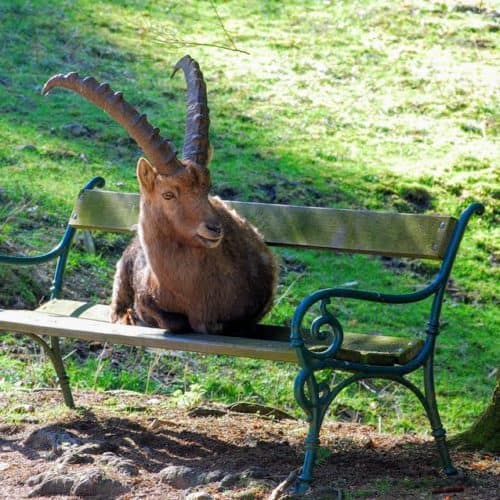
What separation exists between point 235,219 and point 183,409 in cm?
138

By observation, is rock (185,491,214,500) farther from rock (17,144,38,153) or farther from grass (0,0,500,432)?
rock (17,144,38,153)

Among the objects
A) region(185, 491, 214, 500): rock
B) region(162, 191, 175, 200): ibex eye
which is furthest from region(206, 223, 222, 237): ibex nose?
region(185, 491, 214, 500): rock

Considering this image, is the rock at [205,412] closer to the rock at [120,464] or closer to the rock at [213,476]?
the rock at [120,464]

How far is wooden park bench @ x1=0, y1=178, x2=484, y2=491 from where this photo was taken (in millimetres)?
4992

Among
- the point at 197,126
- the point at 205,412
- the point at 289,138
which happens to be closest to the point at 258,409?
the point at 205,412

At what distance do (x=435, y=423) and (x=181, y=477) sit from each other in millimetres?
1357

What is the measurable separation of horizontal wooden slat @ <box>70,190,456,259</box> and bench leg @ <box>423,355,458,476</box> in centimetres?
77

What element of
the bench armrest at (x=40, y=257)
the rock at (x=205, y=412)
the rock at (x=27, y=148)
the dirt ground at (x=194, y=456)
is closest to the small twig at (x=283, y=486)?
the dirt ground at (x=194, y=456)

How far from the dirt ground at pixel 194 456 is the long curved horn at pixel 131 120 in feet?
5.50

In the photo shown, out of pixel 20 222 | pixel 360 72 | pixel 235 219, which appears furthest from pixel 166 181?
pixel 360 72

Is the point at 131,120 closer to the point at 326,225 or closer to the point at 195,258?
the point at 195,258

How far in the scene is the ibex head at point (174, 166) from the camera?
6219 mm

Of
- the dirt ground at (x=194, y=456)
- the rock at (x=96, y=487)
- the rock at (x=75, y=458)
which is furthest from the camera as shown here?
the rock at (x=75, y=458)

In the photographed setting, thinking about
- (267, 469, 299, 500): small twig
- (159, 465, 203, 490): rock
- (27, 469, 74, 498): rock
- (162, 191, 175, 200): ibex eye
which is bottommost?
(27, 469, 74, 498): rock
